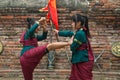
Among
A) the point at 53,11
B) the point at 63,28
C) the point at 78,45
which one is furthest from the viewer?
the point at 63,28

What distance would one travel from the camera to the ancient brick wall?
7613 millimetres

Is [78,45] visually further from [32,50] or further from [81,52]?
[32,50]

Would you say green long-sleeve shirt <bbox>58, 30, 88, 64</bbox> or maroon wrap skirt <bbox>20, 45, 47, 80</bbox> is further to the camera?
maroon wrap skirt <bbox>20, 45, 47, 80</bbox>

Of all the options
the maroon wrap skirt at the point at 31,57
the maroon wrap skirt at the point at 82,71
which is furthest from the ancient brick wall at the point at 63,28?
the maroon wrap skirt at the point at 82,71

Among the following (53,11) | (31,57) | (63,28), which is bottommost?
(63,28)

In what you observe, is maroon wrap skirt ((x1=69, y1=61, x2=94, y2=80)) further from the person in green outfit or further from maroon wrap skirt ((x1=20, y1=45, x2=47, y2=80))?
maroon wrap skirt ((x1=20, y1=45, x2=47, y2=80))

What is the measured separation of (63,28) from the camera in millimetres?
7887

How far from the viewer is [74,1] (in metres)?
8.03

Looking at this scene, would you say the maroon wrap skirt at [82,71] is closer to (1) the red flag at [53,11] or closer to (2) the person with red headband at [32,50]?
(2) the person with red headband at [32,50]

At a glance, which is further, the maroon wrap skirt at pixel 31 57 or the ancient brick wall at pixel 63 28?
the ancient brick wall at pixel 63 28

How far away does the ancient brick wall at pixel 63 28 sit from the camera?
7613mm

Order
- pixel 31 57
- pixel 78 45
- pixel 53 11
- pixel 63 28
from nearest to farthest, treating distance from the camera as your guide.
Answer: pixel 78 45, pixel 31 57, pixel 53 11, pixel 63 28

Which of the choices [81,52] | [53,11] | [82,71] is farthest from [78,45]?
[53,11]

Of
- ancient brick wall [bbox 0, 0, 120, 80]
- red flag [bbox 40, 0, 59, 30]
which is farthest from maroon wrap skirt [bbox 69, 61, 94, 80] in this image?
red flag [bbox 40, 0, 59, 30]
